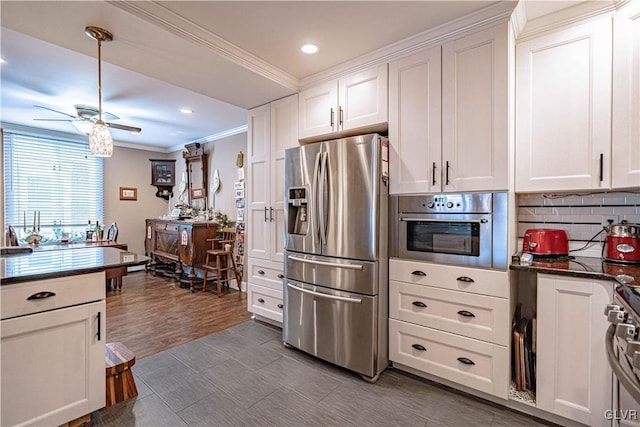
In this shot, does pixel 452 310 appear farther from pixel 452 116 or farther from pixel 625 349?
pixel 452 116

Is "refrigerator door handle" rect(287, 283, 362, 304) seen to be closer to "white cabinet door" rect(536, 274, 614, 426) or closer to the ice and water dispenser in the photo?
the ice and water dispenser

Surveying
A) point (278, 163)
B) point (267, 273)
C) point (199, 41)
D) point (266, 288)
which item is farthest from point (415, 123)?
point (266, 288)

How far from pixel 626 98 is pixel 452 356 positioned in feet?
6.03

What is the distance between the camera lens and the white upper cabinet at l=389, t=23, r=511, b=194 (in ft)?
5.93

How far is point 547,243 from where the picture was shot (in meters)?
1.95

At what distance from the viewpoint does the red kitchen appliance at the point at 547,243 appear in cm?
195

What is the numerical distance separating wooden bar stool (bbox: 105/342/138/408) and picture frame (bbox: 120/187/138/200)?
4.90 m

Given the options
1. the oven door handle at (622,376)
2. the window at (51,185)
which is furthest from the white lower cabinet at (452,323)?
the window at (51,185)

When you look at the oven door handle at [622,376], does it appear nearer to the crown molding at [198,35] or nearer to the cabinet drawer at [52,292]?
the cabinet drawer at [52,292]

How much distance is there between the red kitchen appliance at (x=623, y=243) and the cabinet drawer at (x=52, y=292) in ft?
9.84

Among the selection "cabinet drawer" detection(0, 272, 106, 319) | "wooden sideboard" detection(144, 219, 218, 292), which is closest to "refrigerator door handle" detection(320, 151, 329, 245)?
"cabinet drawer" detection(0, 272, 106, 319)

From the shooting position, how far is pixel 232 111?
4.01 meters

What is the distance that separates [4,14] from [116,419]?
2432 mm

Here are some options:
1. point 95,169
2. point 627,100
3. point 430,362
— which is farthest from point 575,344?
point 95,169
